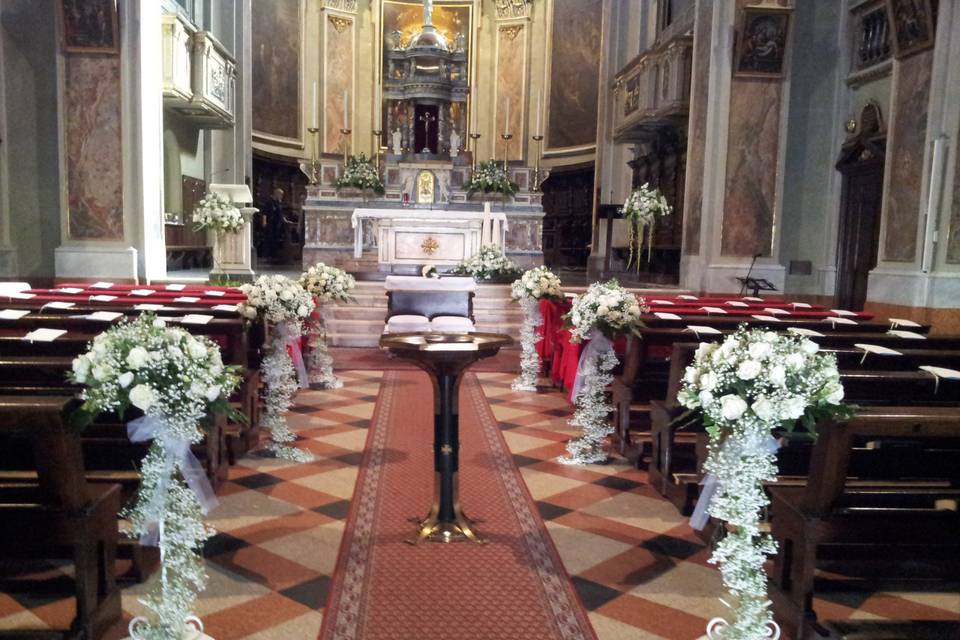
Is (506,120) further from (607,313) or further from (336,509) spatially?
(336,509)

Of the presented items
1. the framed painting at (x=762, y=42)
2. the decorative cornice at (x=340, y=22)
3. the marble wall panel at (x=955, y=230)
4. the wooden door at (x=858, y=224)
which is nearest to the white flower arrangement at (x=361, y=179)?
the decorative cornice at (x=340, y=22)

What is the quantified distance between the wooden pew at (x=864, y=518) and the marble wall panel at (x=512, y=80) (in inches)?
714

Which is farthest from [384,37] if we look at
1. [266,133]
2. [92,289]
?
[92,289]

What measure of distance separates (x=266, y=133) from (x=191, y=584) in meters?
16.6

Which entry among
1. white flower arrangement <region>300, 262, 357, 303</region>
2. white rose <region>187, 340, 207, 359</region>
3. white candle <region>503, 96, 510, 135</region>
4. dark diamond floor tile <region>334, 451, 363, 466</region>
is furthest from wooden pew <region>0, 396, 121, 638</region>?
white candle <region>503, 96, 510, 135</region>

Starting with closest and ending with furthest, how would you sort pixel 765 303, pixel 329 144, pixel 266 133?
pixel 765 303, pixel 266 133, pixel 329 144

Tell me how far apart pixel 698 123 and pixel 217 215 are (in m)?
7.10

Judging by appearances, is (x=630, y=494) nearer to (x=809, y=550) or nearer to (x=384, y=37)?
(x=809, y=550)

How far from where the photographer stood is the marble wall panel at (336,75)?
1988 cm

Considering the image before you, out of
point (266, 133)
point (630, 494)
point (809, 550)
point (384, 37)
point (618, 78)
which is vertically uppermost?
point (384, 37)

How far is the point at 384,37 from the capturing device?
20516 mm

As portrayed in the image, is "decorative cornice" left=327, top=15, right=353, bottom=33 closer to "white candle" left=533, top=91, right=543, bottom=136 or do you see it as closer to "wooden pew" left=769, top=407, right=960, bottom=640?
"white candle" left=533, top=91, right=543, bottom=136

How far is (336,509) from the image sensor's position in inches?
154

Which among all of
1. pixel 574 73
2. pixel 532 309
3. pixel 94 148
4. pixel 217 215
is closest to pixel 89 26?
pixel 94 148
